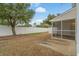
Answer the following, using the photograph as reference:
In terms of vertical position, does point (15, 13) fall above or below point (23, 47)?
above

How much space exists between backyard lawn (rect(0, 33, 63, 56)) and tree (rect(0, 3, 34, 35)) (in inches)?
10.1

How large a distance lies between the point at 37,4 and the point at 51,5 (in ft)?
1.18

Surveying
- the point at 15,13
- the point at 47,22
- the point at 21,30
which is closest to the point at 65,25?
the point at 47,22

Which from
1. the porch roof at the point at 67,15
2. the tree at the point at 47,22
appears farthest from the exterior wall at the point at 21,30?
the porch roof at the point at 67,15

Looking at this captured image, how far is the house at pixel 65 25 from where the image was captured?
5824 millimetres

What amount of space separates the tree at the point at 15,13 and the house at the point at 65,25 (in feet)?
2.24

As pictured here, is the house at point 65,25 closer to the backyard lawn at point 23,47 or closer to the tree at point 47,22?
the tree at point 47,22

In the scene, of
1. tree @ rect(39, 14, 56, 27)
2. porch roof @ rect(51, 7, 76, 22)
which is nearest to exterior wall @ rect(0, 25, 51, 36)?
tree @ rect(39, 14, 56, 27)

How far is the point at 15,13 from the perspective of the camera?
232 inches

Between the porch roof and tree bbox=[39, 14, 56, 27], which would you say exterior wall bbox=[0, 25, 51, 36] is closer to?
tree bbox=[39, 14, 56, 27]

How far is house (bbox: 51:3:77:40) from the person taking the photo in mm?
5824

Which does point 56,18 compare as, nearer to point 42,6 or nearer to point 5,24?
point 42,6

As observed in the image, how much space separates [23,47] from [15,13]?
90 centimetres

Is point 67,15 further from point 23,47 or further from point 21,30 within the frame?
point 23,47
